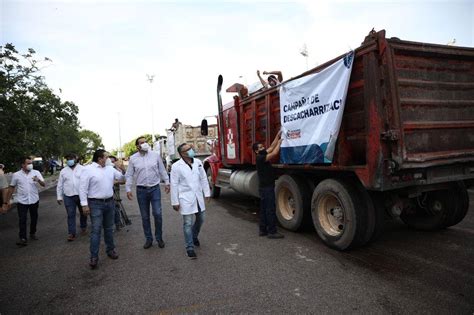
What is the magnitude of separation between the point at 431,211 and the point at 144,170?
15.9ft

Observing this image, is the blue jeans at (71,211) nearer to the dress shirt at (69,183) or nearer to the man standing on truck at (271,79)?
the dress shirt at (69,183)

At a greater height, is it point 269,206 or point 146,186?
point 146,186

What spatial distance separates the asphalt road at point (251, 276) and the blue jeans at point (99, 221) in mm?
278

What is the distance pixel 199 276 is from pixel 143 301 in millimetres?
791

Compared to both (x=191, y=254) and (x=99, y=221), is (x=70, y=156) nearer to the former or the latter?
(x=99, y=221)

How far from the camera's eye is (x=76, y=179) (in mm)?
6262

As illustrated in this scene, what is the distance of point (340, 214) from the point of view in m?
4.71

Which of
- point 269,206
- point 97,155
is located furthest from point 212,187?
point 97,155

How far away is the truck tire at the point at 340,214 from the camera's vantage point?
428 cm

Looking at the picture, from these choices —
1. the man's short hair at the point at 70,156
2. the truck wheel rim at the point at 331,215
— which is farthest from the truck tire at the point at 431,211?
the man's short hair at the point at 70,156

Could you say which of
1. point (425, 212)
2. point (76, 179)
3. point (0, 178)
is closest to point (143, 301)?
point (76, 179)

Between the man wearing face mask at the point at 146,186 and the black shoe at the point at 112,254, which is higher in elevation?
the man wearing face mask at the point at 146,186

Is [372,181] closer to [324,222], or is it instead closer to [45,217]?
[324,222]

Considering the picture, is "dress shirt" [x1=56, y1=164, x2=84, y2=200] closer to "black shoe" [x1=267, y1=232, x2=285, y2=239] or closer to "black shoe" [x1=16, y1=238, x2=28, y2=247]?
"black shoe" [x1=16, y1=238, x2=28, y2=247]
